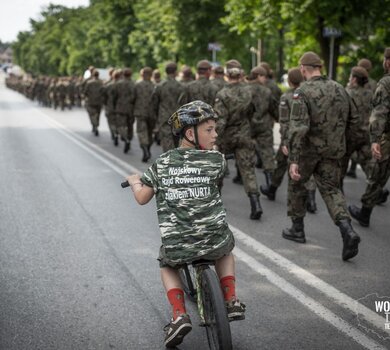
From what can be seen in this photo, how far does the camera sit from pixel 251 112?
812cm

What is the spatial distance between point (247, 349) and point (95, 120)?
49.9ft

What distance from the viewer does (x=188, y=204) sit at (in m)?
3.77

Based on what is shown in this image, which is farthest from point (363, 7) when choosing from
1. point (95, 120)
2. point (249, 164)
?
point (249, 164)

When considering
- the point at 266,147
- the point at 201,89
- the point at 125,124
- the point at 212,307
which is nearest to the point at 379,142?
the point at 266,147

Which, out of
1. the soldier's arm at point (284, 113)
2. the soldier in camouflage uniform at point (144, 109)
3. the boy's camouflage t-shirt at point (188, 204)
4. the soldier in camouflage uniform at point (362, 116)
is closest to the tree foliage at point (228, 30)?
A: the soldier in camouflage uniform at point (144, 109)

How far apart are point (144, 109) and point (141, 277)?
344 inches

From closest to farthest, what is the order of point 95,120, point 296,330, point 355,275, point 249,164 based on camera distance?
point 296,330 → point 355,275 → point 249,164 → point 95,120

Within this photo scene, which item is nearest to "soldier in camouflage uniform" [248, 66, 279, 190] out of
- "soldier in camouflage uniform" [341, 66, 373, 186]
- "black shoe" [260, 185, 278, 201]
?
"black shoe" [260, 185, 278, 201]

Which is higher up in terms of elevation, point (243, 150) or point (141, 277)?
point (243, 150)

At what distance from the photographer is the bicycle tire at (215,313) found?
11.3ft

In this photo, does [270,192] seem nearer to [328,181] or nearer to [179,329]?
[328,181]

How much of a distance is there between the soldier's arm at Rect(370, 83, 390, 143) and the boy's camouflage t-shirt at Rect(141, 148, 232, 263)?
348 cm

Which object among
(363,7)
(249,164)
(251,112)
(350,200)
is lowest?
(350,200)

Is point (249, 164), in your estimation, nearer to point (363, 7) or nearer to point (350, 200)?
point (350, 200)
